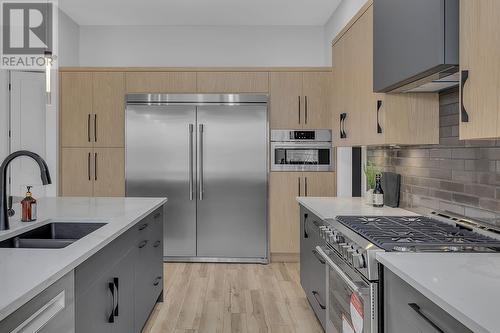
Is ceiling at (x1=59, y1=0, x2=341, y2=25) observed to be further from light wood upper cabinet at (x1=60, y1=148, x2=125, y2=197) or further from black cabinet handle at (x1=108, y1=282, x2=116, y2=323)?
black cabinet handle at (x1=108, y1=282, x2=116, y2=323)

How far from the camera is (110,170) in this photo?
15.2ft

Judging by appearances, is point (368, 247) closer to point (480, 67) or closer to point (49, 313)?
point (480, 67)

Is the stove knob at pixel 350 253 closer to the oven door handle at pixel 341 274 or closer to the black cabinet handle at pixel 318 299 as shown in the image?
the oven door handle at pixel 341 274

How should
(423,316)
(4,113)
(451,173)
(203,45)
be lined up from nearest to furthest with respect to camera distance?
(423,316), (451,173), (4,113), (203,45)

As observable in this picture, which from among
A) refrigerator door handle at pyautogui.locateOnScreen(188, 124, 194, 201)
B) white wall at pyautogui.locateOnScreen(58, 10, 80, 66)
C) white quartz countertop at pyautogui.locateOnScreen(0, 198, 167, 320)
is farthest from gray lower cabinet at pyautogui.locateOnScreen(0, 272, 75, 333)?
white wall at pyautogui.locateOnScreen(58, 10, 80, 66)

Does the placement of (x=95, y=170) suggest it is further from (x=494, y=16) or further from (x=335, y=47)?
(x=494, y=16)

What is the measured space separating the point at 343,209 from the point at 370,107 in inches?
28.8

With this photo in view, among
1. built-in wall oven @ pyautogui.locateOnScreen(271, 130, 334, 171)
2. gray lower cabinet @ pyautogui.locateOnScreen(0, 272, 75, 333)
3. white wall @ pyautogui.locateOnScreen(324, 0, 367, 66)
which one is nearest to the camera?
gray lower cabinet @ pyautogui.locateOnScreen(0, 272, 75, 333)

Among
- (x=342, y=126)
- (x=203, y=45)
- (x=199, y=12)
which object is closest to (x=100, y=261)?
(x=342, y=126)

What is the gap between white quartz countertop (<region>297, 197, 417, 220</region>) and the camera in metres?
2.64

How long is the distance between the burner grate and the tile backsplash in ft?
0.42

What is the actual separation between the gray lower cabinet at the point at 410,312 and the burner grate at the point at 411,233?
19 cm

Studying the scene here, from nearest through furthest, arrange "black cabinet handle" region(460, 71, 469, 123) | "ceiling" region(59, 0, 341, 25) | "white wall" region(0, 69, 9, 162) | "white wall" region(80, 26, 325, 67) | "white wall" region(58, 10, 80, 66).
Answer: "black cabinet handle" region(460, 71, 469, 123) → "white wall" region(0, 69, 9, 162) → "ceiling" region(59, 0, 341, 25) → "white wall" region(58, 10, 80, 66) → "white wall" region(80, 26, 325, 67)

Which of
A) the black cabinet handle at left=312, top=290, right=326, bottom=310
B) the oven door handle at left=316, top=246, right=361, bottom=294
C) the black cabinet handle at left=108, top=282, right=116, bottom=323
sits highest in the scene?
the oven door handle at left=316, top=246, right=361, bottom=294
